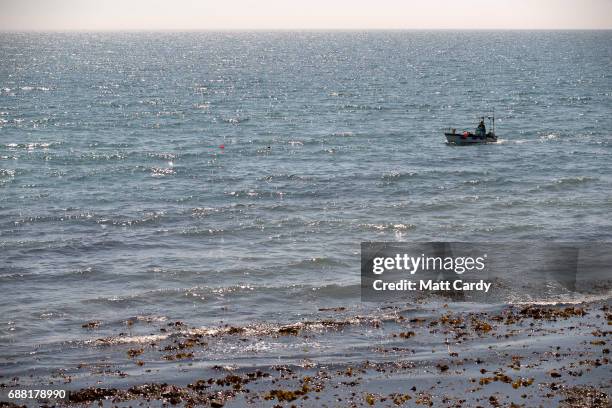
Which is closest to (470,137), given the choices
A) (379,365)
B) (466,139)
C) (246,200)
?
(466,139)

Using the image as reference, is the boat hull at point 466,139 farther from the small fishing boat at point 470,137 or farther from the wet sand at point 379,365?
the wet sand at point 379,365

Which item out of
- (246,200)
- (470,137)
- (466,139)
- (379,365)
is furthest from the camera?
(466,139)

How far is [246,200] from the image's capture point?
60312 millimetres

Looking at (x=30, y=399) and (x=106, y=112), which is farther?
(x=106, y=112)

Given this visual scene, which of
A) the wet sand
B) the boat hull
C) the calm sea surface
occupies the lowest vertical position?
the wet sand

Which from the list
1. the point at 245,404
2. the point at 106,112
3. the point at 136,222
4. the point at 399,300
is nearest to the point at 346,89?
the point at 106,112

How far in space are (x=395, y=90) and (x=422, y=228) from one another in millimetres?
99723

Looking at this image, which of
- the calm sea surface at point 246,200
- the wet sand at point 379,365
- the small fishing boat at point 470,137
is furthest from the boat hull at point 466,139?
the wet sand at point 379,365

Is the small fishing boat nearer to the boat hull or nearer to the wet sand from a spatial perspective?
the boat hull

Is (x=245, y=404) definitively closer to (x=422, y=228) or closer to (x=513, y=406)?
(x=513, y=406)

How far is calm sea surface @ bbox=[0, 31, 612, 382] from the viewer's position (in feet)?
129

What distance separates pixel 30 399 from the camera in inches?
1086

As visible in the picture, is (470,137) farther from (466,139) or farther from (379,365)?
(379,365)

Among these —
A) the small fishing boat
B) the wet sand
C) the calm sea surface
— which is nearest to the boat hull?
the small fishing boat
